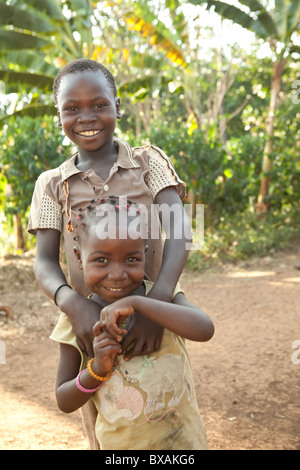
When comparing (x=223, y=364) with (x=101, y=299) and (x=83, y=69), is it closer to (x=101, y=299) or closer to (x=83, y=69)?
(x=101, y=299)

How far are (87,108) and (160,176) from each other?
1.11 feet

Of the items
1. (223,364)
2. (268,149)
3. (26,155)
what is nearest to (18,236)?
(26,155)

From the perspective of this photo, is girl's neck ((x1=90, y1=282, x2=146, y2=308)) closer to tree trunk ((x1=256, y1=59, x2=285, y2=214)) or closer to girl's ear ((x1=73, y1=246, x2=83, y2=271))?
girl's ear ((x1=73, y1=246, x2=83, y2=271))

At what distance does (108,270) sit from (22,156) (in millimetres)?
5812

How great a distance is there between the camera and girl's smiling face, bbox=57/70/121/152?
5.25ft

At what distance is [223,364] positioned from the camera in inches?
157

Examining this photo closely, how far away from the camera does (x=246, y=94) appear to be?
14.2 m

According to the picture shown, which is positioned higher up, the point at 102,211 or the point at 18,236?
the point at 102,211

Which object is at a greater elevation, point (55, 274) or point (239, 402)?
point (55, 274)

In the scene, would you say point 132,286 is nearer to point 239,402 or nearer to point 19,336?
point 239,402

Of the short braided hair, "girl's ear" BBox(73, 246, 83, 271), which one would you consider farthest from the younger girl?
the short braided hair

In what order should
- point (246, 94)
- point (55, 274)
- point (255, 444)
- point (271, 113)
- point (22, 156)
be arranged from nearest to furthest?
point (55, 274) < point (255, 444) < point (22, 156) < point (271, 113) < point (246, 94)

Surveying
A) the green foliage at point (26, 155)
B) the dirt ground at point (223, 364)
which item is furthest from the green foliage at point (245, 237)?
the green foliage at point (26, 155)
